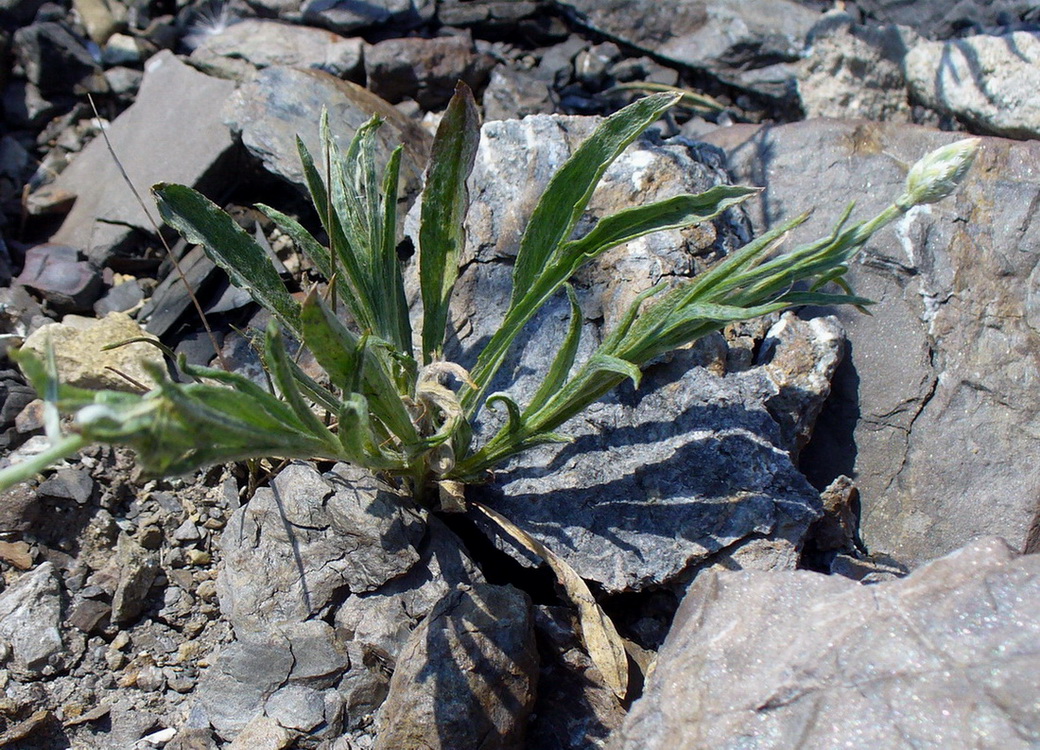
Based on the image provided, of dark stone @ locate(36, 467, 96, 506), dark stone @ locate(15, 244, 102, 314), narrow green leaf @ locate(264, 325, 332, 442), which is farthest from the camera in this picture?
dark stone @ locate(15, 244, 102, 314)

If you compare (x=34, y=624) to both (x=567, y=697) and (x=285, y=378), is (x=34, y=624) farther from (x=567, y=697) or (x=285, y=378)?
(x=567, y=697)

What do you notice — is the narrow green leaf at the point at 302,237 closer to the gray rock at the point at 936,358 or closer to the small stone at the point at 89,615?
the small stone at the point at 89,615

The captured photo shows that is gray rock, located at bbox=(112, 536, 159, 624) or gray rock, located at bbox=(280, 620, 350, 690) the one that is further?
gray rock, located at bbox=(112, 536, 159, 624)

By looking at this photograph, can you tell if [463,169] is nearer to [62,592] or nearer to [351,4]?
[62,592]

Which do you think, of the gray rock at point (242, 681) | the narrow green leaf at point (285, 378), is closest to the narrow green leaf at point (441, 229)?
the narrow green leaf at point (285, 378)

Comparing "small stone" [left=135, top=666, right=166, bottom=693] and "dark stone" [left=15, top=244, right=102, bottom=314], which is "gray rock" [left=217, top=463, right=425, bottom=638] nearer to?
"small stone" [left=135, top=666, right=166, bottom=693]

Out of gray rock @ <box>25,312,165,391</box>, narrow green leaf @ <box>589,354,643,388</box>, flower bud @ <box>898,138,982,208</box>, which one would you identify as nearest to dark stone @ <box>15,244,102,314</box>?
gray rock @ <box>25,312,165,391</box>
